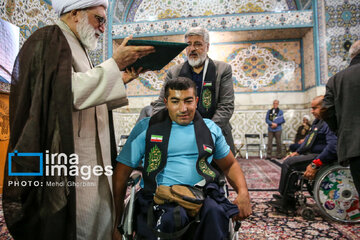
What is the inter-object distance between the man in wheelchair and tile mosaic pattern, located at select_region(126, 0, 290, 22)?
7359 mm

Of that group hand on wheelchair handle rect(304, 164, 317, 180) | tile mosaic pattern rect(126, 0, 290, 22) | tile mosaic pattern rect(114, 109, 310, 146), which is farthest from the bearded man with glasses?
tile mosaic pattern rect(126, 0, 290, 22)

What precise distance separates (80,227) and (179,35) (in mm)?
7186

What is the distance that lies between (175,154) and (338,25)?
308 inches

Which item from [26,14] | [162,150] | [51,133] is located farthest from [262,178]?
[26,14]

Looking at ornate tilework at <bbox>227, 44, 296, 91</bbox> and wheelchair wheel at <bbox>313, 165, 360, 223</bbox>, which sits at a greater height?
ornate tilework at <bbox>227, 44, 296, 91</bbox>

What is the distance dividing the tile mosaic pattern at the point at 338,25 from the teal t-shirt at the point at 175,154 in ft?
23.5

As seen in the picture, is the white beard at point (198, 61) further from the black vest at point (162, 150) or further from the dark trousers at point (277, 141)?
the dark trousers at point (277, 141)

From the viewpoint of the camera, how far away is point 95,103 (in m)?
1.00

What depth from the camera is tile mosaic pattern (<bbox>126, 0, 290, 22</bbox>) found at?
7969 millimetres

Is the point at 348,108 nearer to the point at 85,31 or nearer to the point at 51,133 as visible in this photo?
the point at 85,31

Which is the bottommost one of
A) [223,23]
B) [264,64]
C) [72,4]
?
[72,4]

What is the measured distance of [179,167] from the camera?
1480 mm

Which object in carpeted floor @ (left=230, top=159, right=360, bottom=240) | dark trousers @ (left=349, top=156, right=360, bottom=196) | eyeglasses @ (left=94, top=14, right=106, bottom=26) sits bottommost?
carpeted floor @ (left=230, top=159, right=360, bottom=240)

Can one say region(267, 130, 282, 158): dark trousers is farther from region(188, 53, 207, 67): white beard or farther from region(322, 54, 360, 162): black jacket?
region(188, 53, 207, 67): white beard
